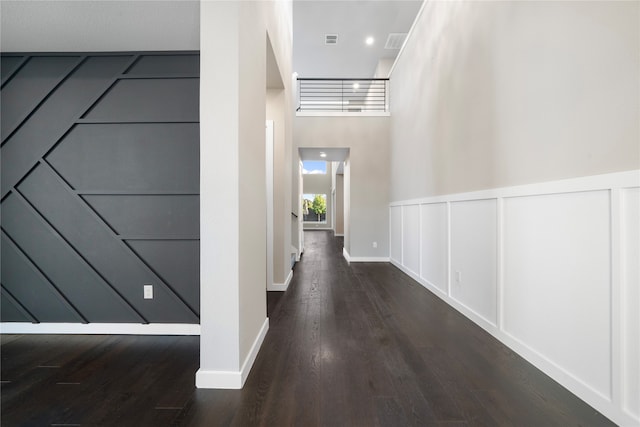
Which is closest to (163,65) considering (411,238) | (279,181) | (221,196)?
(221,196)

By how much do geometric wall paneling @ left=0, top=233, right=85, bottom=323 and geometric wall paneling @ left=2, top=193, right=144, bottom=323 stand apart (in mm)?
44

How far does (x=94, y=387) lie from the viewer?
1541mm

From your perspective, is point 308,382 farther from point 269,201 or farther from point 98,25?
point 98,25

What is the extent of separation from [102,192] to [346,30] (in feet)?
19.1

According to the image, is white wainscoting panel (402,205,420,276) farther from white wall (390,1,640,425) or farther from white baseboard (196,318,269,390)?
white baseboard (196,318,269,390)

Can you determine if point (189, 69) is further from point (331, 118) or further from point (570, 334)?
point (331, 118)

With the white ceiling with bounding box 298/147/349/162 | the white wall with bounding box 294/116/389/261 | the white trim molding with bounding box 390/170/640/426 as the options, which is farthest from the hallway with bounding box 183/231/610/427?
the white ceiling with bounding box 298/147/349/162

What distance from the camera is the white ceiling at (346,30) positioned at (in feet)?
17.1

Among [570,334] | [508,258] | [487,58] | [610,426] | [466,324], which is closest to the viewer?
[610,426]

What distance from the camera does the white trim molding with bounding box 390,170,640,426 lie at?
1210 millimetres

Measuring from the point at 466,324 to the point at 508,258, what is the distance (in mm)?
758

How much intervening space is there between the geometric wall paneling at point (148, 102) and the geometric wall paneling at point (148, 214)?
0.64 meters

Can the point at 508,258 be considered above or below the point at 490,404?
above

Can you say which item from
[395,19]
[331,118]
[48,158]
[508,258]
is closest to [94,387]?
[48,158]
